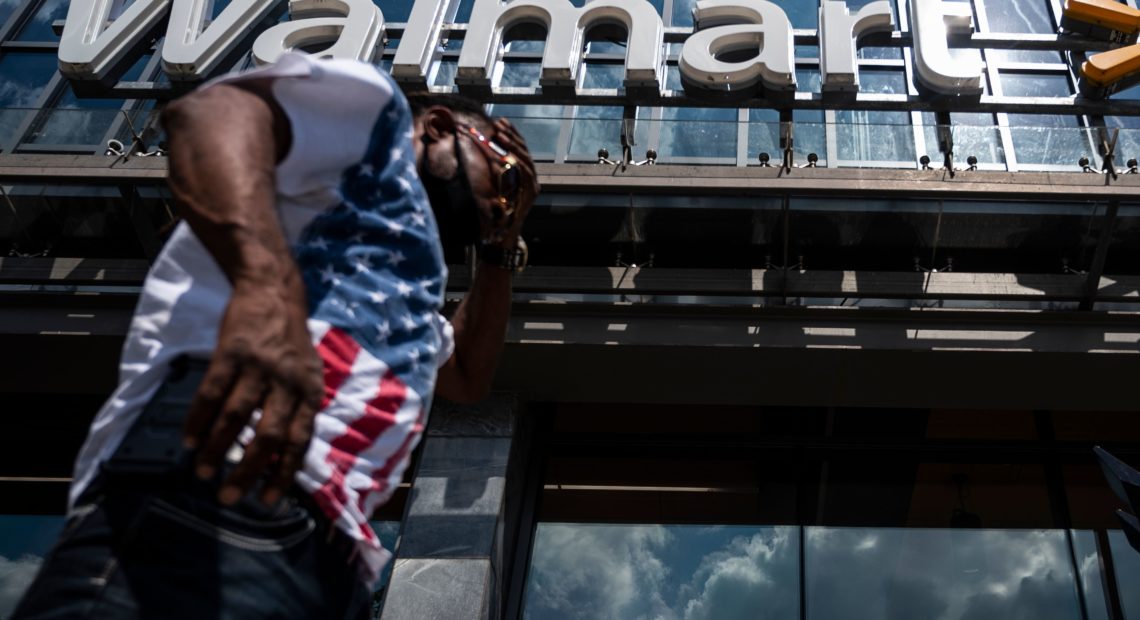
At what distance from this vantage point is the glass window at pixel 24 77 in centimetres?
1172

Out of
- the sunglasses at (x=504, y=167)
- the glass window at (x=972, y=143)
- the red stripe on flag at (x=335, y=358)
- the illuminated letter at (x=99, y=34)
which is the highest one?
the illuminated letter at (x=99, y=34)

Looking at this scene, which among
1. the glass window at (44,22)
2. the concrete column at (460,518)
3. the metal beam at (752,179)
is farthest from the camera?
the glass window at (44,22)

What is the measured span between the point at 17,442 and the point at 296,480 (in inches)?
349

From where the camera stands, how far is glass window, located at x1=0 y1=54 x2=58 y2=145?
11.7 m

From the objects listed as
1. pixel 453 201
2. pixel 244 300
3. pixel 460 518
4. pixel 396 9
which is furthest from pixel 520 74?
pixel 244 300

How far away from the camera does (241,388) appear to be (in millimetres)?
1503

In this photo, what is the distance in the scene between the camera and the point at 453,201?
7.53 feet

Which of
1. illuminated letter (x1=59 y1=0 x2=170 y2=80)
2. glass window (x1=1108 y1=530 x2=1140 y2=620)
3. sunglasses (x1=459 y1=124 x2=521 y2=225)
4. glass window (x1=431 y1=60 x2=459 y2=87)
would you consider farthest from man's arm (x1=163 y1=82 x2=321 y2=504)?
glass window (x1=431 y1=60 x2=459 y2=87)

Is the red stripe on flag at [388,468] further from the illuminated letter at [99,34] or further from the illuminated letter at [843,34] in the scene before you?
the illuminated letter at [99,34]

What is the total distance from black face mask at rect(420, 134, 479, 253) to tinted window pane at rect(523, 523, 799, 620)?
245 inches

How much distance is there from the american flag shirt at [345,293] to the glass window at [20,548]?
25.3ft

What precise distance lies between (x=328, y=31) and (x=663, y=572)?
5704 mm

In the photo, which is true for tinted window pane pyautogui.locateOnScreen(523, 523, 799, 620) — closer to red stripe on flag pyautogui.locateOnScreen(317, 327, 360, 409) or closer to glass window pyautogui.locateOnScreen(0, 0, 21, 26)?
red stripe on flag pyautogui.locateOnScreen(317, 327, 360, 409)

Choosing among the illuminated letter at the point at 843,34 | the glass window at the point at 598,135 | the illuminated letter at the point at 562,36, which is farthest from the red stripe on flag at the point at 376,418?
the illuminated letter at the point at 843,34
